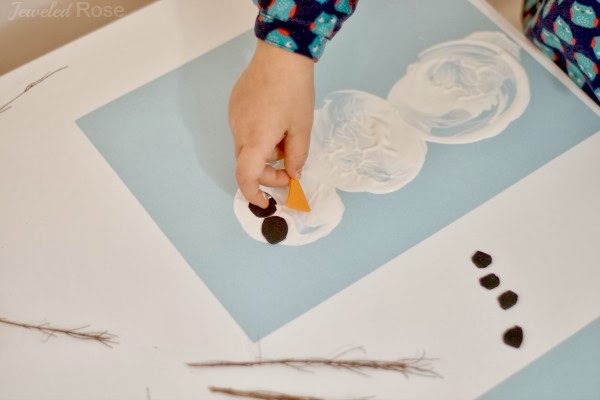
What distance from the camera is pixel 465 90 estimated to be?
2.73 feet

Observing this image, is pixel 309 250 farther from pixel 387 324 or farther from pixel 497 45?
pixel 497 45

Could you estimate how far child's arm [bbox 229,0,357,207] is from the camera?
27.5 inches

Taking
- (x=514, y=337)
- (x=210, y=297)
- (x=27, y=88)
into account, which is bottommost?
(x=514, y=337)

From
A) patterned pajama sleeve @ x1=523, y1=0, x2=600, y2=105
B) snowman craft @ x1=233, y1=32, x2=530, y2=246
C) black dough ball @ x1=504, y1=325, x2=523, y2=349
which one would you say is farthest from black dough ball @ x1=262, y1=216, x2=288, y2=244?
patterned pajama sleeve @ x1=523, y1=0, x2=600, y2=105

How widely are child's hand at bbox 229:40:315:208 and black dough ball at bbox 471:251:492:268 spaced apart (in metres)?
0.21

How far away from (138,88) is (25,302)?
285mm

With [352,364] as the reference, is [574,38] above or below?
above

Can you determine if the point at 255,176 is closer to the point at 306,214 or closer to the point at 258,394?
the point at 306,214

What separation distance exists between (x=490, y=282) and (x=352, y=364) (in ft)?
0.53

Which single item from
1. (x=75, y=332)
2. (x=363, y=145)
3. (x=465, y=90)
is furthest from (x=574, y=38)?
(x=75, y=332)

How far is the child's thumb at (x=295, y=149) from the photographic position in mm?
720

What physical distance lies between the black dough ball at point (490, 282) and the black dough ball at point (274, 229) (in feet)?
0.68

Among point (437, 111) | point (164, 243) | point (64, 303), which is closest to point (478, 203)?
point (437, 111)

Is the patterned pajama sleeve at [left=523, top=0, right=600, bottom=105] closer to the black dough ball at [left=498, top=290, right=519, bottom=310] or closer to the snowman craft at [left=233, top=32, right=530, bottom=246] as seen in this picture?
the snowman craft at [left=233, top=32, right=530, bottom=246]
